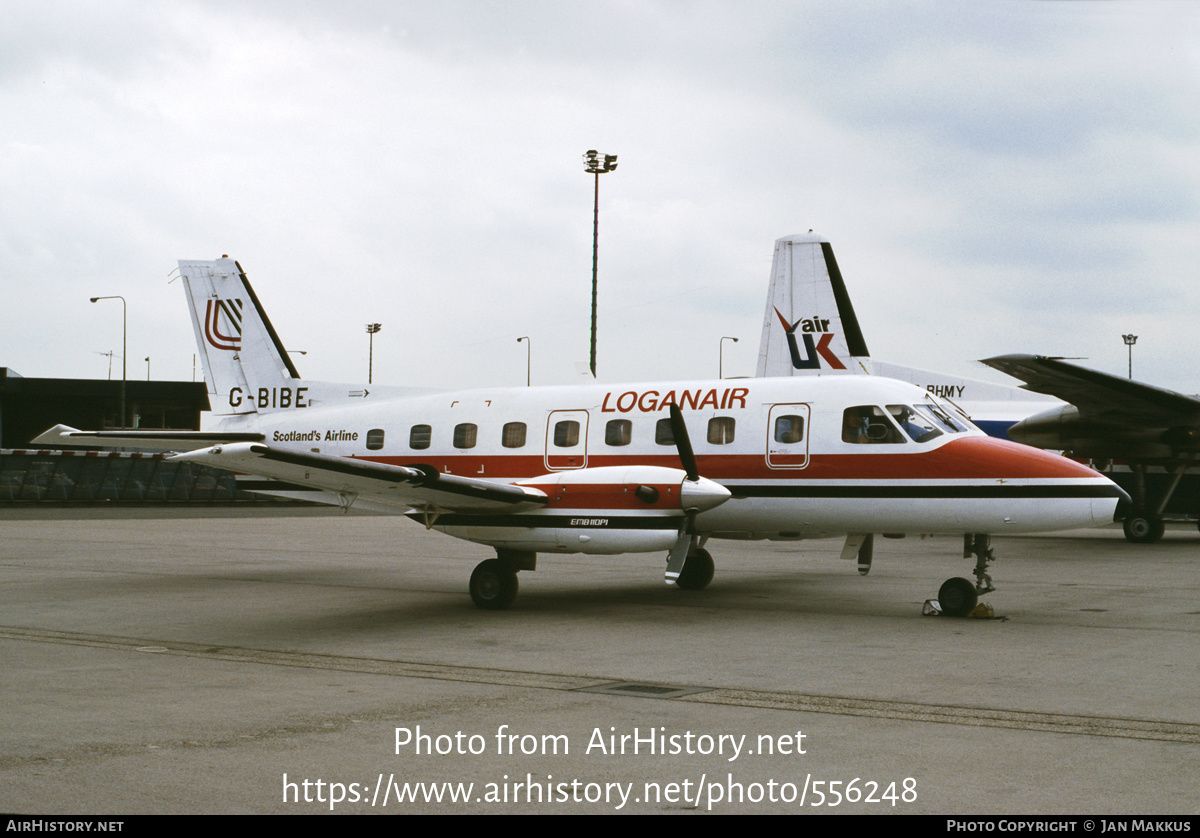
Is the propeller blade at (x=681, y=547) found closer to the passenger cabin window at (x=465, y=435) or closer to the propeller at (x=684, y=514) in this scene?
the propeller at (x=684, y=514)

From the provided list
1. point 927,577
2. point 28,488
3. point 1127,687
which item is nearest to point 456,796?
point 1127,687

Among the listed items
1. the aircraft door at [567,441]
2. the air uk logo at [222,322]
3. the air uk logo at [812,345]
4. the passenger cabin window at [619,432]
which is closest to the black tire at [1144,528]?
the air uk logo at [812,345]

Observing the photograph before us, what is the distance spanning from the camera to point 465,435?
1582 centimetres

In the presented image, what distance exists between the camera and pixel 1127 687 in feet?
27.8

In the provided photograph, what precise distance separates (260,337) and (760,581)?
9033 millimetres

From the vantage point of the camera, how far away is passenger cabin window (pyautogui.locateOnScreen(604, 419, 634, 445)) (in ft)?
48.5

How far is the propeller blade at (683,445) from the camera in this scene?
42.3 feet

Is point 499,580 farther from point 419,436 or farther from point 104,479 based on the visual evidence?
point 104,479

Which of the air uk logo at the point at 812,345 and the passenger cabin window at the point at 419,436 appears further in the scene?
the air uk logo at the point at 812,345

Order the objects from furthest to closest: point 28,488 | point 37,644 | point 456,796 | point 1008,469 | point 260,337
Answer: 1. point 28,488
2. point 260,337
3. point 1008,469
4. point 37,644
5. point 456,796

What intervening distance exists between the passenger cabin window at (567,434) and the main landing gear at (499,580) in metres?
1.96

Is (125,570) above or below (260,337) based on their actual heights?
below

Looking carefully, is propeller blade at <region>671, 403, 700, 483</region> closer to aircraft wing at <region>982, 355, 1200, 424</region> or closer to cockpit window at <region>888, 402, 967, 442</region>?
cockpit window at <region>888, 402, 967, 442</region>

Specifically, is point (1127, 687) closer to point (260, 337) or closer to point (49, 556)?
point (260, 337)
